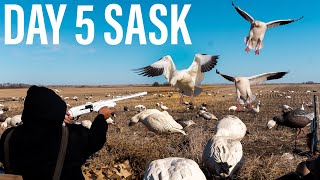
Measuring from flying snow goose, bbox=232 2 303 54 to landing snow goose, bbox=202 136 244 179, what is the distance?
4078mm

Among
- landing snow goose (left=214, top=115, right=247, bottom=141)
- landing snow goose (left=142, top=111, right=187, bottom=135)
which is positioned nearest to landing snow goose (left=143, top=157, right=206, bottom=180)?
landing snow goose (left=214, top=115, right=247, bottom=141)

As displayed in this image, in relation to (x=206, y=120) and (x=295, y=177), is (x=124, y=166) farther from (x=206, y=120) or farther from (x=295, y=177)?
(x=206, y=120)

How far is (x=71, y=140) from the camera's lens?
3365 mm

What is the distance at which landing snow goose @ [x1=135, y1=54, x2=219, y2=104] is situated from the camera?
13.4 m

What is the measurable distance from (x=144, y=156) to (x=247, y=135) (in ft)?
15.1

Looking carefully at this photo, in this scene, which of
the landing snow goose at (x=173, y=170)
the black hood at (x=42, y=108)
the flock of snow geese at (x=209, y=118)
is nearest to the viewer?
the black hood at (x=42, y=108)

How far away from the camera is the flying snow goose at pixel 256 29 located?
33.3 ft

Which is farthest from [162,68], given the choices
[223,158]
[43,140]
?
[43,140]

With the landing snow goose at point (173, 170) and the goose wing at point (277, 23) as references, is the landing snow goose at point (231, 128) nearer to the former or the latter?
the landing snow goose at point (173, 170)

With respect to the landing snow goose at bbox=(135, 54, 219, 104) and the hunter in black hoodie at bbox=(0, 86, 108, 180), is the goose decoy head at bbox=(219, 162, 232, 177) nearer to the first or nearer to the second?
the hunter in black hoodie at bbox=(0, 86, 108, 180)

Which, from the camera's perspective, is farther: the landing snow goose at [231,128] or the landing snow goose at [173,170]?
the landing snow goose at [231,128]

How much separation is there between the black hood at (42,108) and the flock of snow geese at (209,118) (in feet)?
7.29

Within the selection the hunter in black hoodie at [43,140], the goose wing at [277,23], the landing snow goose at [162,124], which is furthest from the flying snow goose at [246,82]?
the hunter in black hoodie at [43,140]

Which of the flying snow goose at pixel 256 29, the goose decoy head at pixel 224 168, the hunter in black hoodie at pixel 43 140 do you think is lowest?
the goose decoy head at pixel 224 168
